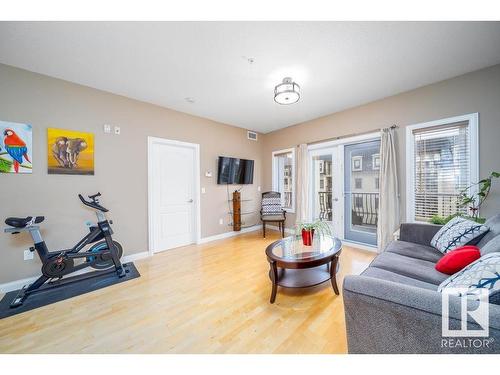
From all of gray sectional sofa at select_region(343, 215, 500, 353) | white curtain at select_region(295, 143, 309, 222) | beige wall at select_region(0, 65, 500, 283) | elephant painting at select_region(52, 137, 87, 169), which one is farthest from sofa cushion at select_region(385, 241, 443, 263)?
elephant painting at select_region(52, 137, 87, 169)

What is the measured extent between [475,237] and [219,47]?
307cm

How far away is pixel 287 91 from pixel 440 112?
7.49 feet

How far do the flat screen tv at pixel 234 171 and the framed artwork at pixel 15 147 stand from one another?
2.82m

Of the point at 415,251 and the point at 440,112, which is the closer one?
the point at 415,251

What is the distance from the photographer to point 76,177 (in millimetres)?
2689

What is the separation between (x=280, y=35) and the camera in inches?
72.6

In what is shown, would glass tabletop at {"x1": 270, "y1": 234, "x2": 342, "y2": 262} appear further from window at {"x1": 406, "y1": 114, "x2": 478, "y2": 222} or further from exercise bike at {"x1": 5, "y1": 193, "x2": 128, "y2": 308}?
exercise bike at {"x1": 5, "y1": 193, "x2": 128, "y2": 308}

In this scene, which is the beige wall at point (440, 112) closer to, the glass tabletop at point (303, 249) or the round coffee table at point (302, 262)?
the glass tabletop at point (303, 249)

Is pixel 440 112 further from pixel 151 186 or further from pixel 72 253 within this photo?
pixel 72 253

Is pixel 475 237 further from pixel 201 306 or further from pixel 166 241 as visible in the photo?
pixel 166 241

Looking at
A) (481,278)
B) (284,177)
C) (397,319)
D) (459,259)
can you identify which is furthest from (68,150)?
(459,259)

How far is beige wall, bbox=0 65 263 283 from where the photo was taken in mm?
2303
